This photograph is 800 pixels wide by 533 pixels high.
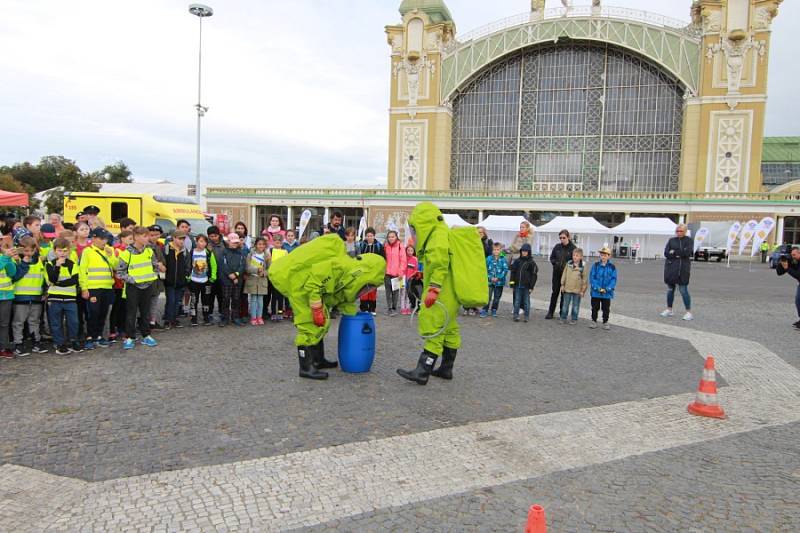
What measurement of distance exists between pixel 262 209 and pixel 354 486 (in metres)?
56.5

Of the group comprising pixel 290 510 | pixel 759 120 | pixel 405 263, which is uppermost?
pixel 759 120

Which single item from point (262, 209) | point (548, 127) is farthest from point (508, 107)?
point (262, 209)

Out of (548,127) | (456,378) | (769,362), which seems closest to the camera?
(456,378)

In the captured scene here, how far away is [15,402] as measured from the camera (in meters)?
5.23

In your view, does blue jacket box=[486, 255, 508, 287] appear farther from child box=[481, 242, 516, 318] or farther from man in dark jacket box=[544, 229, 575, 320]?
man in dark jacket box=[544, 229, 575, 320]

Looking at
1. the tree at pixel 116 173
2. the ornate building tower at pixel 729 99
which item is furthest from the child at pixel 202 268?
the tree at pixel 116 173

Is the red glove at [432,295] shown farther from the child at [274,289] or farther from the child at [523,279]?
the child at [523,279]

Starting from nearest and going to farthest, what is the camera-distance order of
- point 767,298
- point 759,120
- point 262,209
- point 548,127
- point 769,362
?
1. point 769,362
2. point 767,298
3. point 759,120
4. point 548,127
5. point 262,209

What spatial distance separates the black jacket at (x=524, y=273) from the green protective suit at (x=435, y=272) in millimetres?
5075

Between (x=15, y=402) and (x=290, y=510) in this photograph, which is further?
(x=15, y=402)

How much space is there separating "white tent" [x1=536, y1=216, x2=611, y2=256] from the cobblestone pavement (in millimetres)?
30449

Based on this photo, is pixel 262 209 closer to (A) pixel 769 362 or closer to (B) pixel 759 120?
(B) pixel 759 120

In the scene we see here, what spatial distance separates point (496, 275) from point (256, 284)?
17.6 feet

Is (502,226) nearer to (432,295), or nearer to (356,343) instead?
(356,343)
